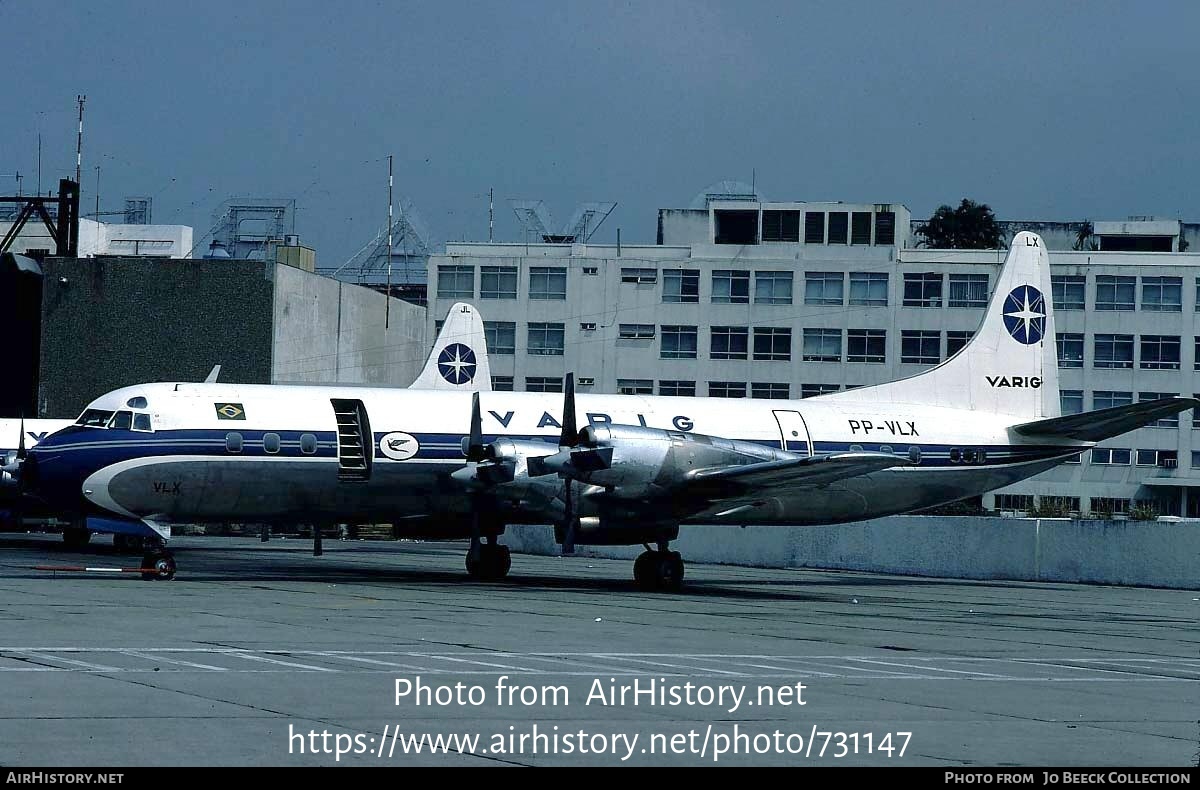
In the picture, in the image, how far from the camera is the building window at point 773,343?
287 feet

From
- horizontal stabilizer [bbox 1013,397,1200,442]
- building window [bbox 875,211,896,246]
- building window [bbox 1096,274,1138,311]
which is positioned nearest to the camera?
horizontal stabilizer [bbox 1013,397,1200,442]

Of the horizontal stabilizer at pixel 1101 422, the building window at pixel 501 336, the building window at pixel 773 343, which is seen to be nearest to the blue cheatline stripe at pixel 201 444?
the horizontal stabilizer at pixel 1101 422

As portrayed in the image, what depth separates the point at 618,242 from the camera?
3681 inches

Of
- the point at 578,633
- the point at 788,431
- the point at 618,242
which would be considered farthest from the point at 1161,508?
the point at 578,633

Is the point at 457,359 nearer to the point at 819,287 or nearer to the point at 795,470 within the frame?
the point at 795,470

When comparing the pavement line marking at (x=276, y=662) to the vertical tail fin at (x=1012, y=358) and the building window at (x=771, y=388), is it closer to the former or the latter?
the vertical tail fin at (x=1012, y=358)

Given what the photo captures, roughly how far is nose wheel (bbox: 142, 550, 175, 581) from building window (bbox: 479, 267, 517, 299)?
6212 cm

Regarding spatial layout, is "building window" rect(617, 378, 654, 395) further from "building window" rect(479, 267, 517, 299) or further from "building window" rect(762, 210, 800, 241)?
"building window" rect(762, 210, 800, 241)

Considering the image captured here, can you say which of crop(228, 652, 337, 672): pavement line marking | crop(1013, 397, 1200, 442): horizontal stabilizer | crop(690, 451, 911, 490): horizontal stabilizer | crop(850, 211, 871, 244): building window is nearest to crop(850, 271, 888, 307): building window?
crop(850, 211, 871, 244): building window

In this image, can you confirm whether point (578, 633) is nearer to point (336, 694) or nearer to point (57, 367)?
point (336, 694)

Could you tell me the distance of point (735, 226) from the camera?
95000mm

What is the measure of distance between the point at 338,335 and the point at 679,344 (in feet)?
68.8

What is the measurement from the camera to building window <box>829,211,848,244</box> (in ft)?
303

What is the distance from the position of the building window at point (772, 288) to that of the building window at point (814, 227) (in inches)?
241
